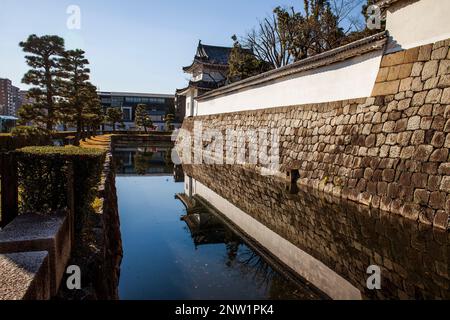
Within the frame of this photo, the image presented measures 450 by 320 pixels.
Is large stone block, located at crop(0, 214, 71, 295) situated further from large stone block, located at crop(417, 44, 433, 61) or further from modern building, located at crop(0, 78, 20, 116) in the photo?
modern building, located at crop(0, 78, 20, 116)

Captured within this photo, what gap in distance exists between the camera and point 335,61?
11.1 metres

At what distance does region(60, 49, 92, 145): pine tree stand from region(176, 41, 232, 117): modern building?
9295mm

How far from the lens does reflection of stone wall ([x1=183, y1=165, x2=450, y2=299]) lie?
389 cm

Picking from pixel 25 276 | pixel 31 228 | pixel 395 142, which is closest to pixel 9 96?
pixel 395 142

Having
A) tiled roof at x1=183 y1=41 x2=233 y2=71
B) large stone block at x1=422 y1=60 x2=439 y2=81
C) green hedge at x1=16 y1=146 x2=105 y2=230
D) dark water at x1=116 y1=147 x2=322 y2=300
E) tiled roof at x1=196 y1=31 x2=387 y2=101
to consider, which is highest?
tiled roof at x1=183 y1=41 x2=233 y2=71

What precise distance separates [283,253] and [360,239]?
1336 mm

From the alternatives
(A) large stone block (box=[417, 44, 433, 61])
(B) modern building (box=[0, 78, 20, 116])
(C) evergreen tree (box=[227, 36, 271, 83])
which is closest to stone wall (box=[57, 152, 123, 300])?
(A) large stone block (box=[417, 44, 433, 61])

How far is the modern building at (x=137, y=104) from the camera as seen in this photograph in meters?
61.5

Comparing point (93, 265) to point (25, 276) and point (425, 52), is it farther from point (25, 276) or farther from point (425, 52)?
point (425, 52)

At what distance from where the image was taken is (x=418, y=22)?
7.95 meters

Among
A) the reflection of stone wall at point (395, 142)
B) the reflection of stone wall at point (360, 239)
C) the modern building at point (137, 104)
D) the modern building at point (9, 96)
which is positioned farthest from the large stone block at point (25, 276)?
the modern building at point (9, 96)

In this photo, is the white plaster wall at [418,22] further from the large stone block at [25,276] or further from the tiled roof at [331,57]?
the large stone block at [25,276]

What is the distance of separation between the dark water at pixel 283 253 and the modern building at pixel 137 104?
55180mm
